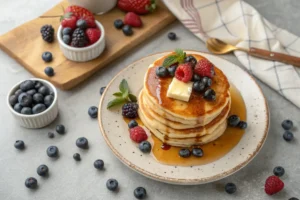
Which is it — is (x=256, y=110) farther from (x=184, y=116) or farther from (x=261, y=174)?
(x=184, y=116)

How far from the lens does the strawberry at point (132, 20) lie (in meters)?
2.75

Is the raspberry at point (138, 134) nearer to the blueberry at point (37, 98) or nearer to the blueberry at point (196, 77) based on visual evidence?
the blueberry at point (196, 77)

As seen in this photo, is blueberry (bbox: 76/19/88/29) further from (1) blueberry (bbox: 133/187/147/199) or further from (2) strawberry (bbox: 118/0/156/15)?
(1) blueberry (bbox: 133/187/147/199)

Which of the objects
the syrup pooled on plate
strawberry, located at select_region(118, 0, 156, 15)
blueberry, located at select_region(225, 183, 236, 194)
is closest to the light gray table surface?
blueberry, located at select_region(225, 183, 236, 194)

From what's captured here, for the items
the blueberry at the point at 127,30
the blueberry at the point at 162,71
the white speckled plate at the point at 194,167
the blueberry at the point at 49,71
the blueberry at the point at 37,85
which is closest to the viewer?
the white speckled plate at the point at 194,167

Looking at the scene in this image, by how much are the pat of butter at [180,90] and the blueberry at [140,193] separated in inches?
16.9

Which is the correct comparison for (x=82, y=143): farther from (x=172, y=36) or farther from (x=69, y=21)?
(x=172, y=36)

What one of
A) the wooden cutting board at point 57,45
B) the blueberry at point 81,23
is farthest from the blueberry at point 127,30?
the blueberry at point 81,23

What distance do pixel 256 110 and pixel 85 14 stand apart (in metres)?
1.11

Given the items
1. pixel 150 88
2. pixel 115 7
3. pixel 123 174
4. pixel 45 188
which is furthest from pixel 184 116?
pixel 115 7

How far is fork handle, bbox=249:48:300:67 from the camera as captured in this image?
8.23ft

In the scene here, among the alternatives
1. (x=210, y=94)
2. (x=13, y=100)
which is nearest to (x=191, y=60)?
(x=210, y=94)

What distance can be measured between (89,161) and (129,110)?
1.01ft

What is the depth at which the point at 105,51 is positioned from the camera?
262 cm
